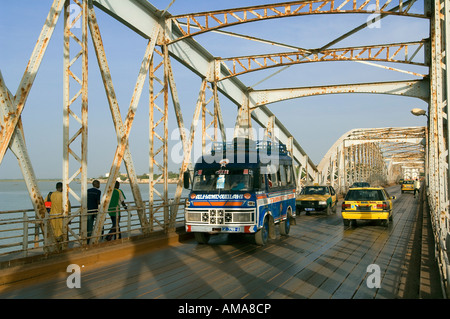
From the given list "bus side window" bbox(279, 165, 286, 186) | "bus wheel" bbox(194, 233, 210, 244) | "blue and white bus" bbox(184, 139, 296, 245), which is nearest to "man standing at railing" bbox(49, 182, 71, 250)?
"blue and white bus" bbox(184, 139, 296, 245)

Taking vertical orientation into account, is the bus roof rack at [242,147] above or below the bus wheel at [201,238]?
above

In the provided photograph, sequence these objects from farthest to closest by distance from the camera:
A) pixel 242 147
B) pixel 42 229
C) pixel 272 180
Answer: pixel 242 147, pixel 272 180, pixel 42 229

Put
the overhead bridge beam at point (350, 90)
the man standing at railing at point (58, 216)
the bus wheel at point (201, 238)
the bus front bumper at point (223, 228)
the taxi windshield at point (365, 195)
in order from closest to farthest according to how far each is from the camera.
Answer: the man standing at railing at point (58, 216), the bus front bumper at point (223, 228), the bus wheel at point (201, 238), the taxi windshield at point (365, 195), the overhead bridge beam at point (350, 90)

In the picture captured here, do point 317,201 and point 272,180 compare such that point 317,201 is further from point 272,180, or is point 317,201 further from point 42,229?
point 42,229

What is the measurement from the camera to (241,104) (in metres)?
22.4

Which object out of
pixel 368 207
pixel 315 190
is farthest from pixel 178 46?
pixel 315 190

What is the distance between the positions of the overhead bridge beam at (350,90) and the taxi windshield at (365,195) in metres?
5.80

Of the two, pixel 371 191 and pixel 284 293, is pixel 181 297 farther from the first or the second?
pixel 371 191

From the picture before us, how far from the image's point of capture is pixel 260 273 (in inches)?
341

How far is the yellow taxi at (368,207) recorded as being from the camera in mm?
17281

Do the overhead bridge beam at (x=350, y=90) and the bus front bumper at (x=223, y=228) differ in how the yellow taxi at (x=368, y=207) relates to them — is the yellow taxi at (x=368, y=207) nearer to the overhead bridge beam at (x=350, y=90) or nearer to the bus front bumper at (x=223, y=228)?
the overhead bridge beam at (x=350, y=90)

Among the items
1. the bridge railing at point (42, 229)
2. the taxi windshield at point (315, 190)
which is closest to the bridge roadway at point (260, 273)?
the bridge railing at point (42, 229)

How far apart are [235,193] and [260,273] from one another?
371cm
